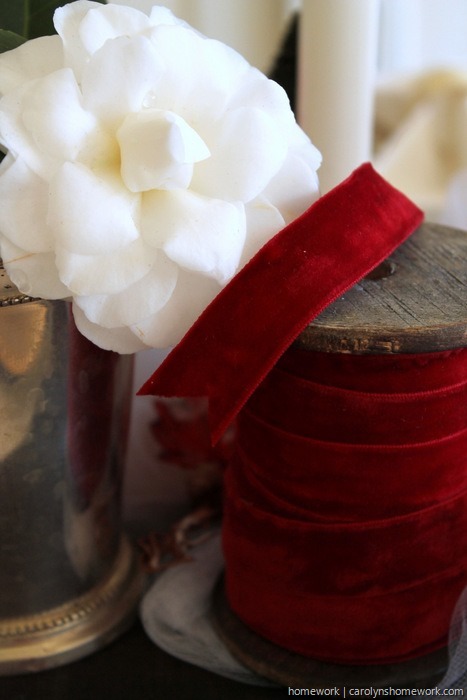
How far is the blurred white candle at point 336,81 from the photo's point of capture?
31.5 inches

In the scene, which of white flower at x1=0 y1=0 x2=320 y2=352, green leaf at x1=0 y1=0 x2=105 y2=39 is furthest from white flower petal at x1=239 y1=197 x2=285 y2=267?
green leaf at x1=0 y1=0 x2=105 y2=39

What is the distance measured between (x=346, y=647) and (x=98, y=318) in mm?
323

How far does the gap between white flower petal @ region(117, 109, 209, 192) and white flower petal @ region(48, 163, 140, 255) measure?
0.9 inches

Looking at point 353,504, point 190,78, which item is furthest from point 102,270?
point 353,504

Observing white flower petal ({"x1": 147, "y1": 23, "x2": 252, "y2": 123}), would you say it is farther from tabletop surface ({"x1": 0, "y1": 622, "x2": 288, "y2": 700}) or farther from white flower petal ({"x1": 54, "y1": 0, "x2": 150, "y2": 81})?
tabletop surface ({"x1": 0, "y1": 622, "x2": 288, "y2": 700})

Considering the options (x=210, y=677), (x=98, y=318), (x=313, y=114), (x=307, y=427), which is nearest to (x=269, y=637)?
(x=210, y=677)

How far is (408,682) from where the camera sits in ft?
2.05

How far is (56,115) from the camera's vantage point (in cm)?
49

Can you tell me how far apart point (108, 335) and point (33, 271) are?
0.06 m

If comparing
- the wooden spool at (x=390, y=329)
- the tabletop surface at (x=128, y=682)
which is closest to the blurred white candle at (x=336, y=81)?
the wooden spool at (x=390, y=329)

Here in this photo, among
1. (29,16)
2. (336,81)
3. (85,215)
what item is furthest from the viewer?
(336,81)

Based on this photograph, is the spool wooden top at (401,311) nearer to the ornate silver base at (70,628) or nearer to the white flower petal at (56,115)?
the white flower petal at (56,115)

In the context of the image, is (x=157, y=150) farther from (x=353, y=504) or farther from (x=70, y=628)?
(x=70, y=628)

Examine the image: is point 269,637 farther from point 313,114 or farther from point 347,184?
point 313,114
